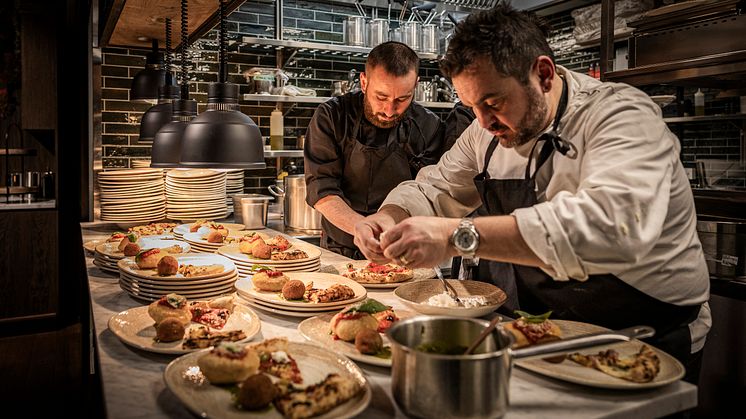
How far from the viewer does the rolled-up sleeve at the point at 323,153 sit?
10.8ft

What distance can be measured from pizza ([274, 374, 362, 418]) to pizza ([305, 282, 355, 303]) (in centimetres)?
63

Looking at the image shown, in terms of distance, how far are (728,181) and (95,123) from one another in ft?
15.4

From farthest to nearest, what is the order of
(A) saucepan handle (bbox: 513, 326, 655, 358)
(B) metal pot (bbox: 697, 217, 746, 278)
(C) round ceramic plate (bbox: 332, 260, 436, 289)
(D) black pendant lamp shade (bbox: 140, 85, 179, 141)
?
1. (D) black pendant lamp shade (bbox: 140, 85, 179, 141)
2. (B) metal pot (bbox: 697, 217, 746, 278)
3. (C) round ceramic plate (bbox: 332, 260, 436, 289)
4. (A) saucepan handle (bbox: 513, 326, 655, 358)

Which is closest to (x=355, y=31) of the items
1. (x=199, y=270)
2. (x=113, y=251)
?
(x=113, y=251)

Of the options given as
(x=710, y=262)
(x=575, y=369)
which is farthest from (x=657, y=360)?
(x=710, y=262)

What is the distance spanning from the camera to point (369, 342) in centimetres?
144

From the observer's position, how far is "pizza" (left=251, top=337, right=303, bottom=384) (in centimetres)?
128

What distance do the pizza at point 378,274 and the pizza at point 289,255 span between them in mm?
208

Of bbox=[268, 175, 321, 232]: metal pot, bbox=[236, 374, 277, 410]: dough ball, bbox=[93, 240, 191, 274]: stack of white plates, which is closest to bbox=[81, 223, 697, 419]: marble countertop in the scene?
bbox=[236, 374, 277, 410]: dough ball

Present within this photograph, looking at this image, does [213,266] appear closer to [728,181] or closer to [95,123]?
[95,123]

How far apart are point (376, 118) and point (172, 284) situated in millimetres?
1588

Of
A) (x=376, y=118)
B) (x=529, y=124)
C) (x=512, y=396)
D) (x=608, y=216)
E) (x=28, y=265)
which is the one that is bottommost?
(x=28, y=265)

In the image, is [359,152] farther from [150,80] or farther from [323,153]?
[150,80]

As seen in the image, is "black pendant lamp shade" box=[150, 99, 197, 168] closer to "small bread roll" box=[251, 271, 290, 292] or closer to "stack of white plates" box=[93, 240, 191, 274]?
"stack of white plates" box=[93, 240, 191, 274]
